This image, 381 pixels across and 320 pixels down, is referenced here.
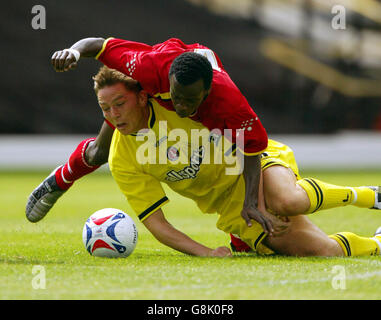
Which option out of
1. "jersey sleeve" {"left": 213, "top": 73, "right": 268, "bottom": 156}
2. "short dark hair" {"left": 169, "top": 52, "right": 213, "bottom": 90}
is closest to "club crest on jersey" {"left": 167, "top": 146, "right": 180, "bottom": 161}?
"jersey sleeve" {"left": 213, "top": 73, "right": 268, "bottom": 156}

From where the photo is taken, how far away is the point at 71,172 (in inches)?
231

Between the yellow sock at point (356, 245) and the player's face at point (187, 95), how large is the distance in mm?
1607

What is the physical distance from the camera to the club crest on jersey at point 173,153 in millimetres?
4781

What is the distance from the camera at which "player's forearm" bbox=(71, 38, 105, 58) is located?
4793 mm

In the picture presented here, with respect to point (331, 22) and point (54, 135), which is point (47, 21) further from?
point (331, 22)

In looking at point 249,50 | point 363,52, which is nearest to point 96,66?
point 249,50

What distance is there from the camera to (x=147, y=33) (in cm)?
1556

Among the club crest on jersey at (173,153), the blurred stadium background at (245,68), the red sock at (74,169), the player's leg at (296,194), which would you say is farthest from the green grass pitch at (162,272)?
the blurred stadium background at (245,68)

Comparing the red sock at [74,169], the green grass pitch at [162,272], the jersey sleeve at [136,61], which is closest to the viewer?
the green grass pitch at [162,272]

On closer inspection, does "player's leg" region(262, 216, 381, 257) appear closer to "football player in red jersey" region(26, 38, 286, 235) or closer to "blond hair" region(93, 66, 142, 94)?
"football player in red jersey" region(26, 38, 286, 235)

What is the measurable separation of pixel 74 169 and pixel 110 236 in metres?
1.24

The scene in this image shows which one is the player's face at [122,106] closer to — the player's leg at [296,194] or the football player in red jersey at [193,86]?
the football player in red jersey at [193,86]

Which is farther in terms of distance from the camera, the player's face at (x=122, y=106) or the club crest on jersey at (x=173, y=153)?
the club crest on jersey at (x=173, y=153)

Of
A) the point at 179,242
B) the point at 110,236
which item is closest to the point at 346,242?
the point at 179,242
